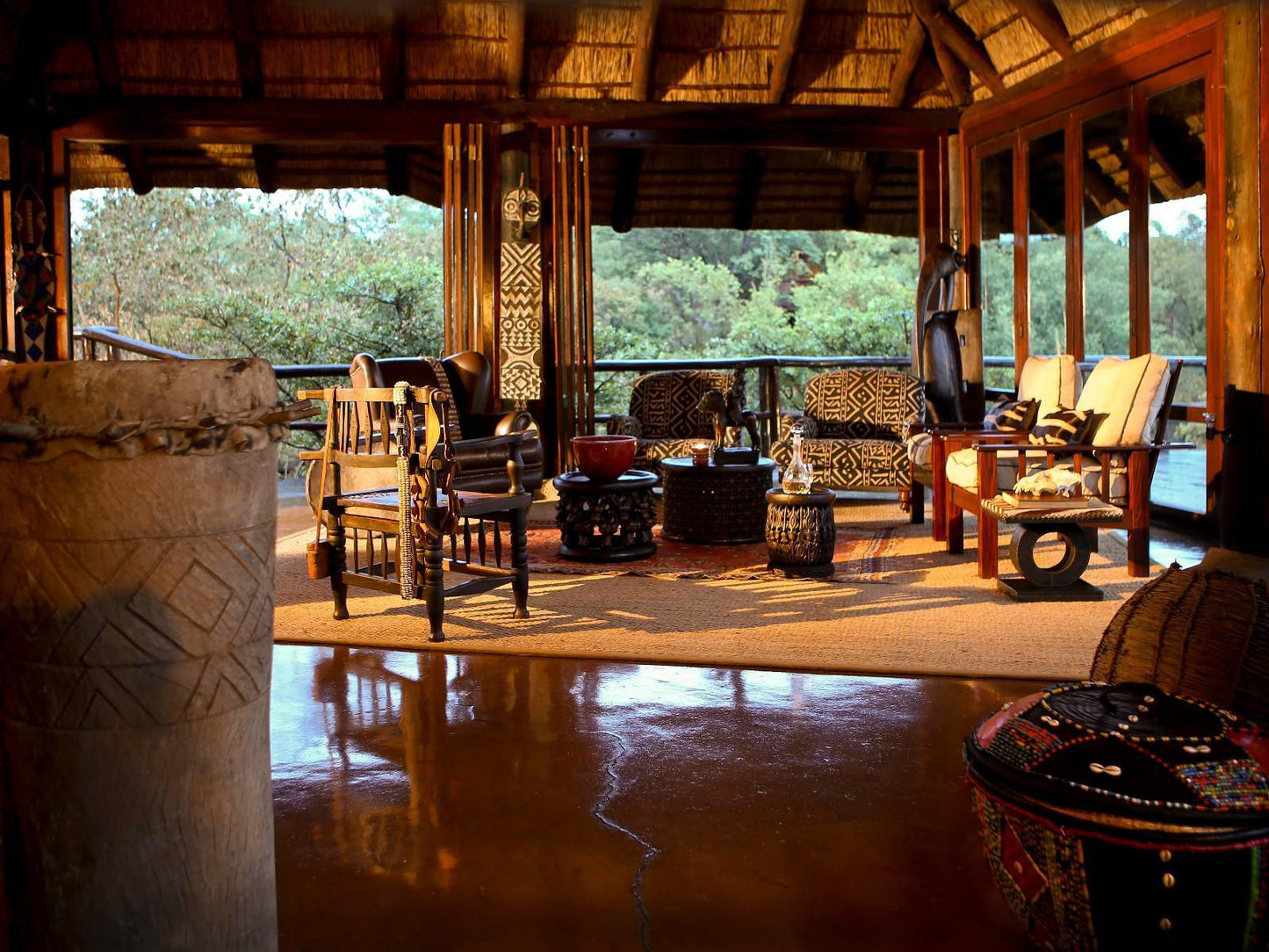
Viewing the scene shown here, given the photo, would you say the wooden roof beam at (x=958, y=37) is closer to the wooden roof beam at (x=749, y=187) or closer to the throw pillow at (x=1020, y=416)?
the wooden roof beam at (x=749, y=187)

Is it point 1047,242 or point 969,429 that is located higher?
point 1047,242

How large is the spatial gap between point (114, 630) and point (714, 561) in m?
4.10

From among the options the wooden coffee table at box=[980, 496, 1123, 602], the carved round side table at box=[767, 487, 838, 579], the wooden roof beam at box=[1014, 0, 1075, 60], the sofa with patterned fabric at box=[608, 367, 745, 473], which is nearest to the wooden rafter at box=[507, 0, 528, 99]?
the sofa with patterned fabric at box=[608, 367, 745, 473]

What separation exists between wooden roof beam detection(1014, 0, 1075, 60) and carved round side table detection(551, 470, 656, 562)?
3.45 m

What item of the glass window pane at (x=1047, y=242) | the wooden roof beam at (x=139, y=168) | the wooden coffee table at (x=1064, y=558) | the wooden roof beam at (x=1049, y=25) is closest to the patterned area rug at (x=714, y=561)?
the wooden coffee table at (x=1064, y=558)

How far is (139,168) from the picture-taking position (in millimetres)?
8922

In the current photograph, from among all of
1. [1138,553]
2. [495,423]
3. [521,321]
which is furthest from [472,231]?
[1138,553]

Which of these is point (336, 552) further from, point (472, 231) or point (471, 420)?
point (472, 231)

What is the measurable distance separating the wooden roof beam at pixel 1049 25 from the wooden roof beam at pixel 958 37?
0.77 metres

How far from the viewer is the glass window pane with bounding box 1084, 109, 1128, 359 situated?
20.6ft

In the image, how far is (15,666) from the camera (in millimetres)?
1485

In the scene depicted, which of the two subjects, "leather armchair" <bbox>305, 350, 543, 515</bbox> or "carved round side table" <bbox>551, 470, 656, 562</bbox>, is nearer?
"carved round side table" <bbox>551, 470, 656, 562</bbox>

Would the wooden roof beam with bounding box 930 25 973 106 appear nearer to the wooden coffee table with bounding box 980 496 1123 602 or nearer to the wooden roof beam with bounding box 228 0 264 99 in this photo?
the wooden coffee table with bounding box 980 496 1123 602

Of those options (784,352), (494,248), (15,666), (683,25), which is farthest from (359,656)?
(784,352)
